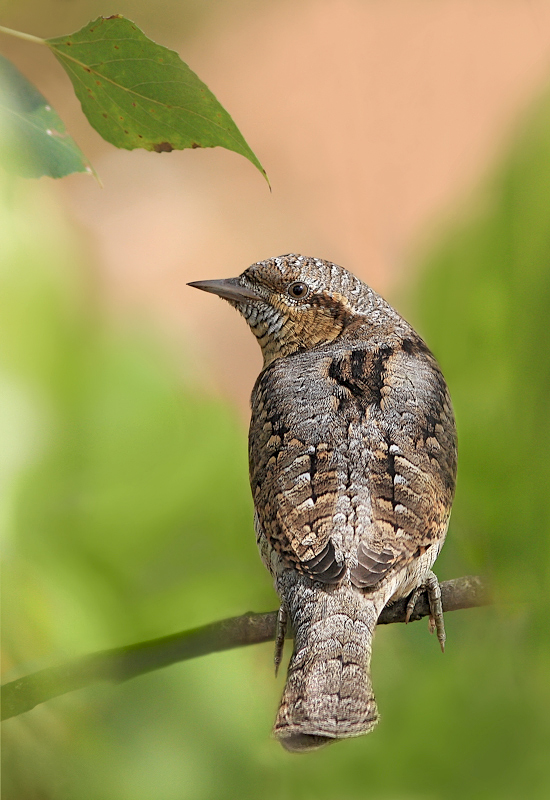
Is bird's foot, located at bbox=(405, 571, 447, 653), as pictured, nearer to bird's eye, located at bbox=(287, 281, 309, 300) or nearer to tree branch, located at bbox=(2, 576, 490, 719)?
tree branch, located at bbox=(2, 576, 490, 719)

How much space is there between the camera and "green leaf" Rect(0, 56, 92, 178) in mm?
453

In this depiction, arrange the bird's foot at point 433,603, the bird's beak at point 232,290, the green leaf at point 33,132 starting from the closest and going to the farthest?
the green leaf at point 33,132, the bird's foot at point 433,603, the bird's beak at point 232,290

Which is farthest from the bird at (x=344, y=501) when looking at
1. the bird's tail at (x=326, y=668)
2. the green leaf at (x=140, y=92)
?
the green leaf at (x=140, y=92)

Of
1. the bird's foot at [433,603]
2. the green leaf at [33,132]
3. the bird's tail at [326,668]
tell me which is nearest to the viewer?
the green leaf at [33,132]

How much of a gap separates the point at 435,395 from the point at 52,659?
0.55 meters

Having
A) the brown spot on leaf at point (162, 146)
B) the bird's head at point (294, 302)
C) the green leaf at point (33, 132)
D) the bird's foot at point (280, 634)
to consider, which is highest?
the green leaf at point (33, 132)

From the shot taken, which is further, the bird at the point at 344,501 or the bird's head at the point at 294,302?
the bird's head at the point at 294,302

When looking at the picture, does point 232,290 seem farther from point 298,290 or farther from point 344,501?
point 344,501

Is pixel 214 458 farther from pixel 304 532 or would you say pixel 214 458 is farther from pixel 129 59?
pixel 129 59

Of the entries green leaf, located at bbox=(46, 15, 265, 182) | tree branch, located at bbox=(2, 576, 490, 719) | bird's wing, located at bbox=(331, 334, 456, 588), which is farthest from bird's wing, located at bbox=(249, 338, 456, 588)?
green leaf, located at bbox=(46, 15, 265, 182)

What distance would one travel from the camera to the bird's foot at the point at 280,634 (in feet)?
2.57

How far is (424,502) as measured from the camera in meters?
0.81

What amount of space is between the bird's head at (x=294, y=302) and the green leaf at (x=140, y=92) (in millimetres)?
568

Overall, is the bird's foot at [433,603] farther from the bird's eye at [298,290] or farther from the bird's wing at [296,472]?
the bird's eye at [298,290]
